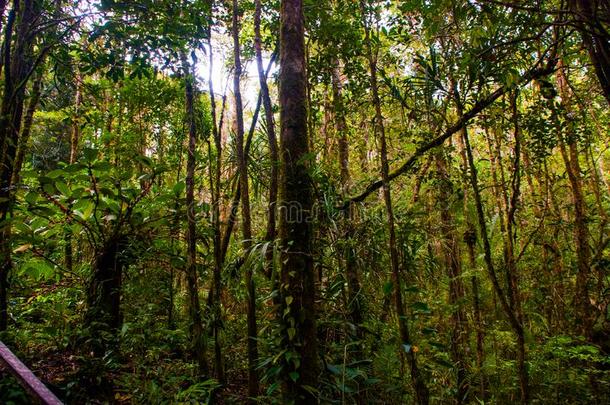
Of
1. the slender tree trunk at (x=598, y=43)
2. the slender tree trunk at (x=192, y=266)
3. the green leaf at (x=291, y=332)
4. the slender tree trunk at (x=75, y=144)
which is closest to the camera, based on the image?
the slender tree trunk at (x=598, y=43)

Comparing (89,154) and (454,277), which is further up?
(89,154)

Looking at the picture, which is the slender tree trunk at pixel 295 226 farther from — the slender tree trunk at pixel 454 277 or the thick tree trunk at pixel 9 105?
the slender tree trunk at pixel 454 277

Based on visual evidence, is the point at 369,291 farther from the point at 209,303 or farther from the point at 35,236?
the point at 35,236

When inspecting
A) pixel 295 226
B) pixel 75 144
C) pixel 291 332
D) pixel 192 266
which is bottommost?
pixel 291 332

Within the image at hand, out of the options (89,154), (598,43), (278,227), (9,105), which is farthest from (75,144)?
(598,43)

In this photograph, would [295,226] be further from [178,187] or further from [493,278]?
[493,278]

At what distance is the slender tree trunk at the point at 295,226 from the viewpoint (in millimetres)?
2447

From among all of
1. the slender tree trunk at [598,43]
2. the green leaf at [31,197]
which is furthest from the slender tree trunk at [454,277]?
the green leaf at [31,197]

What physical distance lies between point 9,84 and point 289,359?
138 inches

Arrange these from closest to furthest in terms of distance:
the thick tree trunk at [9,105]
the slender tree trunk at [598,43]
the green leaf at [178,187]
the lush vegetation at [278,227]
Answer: the slender tree trunk at [598,43] → the lush vegetation at [278,227] → the thick tree trunk at [9,105] → the green leaf at [178,187]

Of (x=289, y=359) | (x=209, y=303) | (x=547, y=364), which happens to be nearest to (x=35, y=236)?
(x=209, y=303)

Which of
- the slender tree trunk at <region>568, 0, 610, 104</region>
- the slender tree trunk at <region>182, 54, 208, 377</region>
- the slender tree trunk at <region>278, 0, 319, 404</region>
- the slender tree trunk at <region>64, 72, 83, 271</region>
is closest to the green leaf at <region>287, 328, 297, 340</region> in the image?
the slender tree trunk at <region>278, 0, 319, 404</region>

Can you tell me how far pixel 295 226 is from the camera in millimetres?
2574

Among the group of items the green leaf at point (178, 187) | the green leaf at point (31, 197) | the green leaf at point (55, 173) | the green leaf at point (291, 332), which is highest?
the green leaf at point (55, 173)
